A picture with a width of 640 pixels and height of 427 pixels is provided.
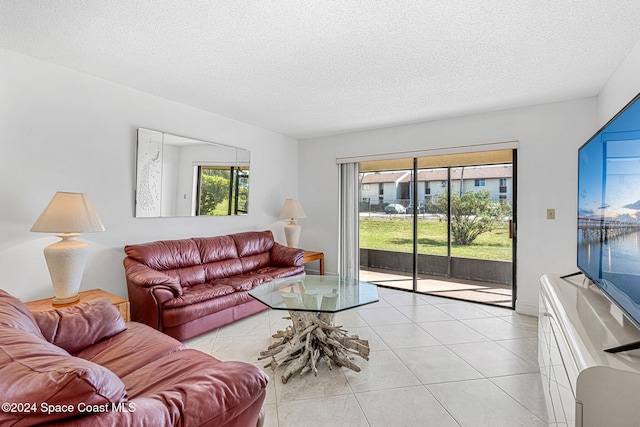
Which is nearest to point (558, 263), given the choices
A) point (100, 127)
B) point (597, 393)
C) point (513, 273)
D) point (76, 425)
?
point (513, 273)

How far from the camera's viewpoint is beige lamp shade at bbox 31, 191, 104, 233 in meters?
2.23

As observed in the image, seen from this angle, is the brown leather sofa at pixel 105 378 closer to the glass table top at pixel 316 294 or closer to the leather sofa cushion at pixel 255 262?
the glass table top at pixel 316 294

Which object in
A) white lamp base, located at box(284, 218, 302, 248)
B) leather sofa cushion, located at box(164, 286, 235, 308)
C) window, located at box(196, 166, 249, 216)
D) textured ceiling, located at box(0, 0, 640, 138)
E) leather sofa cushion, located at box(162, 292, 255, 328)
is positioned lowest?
leather sofa cushion, located at box(162, 292, 255, 328)

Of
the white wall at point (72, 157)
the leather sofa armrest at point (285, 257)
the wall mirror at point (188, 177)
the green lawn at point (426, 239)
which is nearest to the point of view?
the white wall at point (72, 157)

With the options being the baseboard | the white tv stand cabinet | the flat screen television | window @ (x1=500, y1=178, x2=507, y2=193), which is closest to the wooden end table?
the white tv stand cabinet

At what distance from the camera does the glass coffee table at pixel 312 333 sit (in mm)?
2238

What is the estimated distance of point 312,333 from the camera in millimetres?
2402

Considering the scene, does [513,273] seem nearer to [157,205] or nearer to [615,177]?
[615,177]

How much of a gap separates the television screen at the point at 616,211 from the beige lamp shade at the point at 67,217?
3.27 m

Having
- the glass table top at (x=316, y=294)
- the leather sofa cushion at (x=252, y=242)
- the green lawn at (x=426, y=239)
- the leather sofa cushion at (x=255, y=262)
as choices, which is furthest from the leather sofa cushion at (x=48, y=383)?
the green lawn at (x=426, y=239)

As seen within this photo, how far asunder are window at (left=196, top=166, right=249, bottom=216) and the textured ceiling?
3.14 feet

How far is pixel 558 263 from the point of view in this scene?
3.34 m

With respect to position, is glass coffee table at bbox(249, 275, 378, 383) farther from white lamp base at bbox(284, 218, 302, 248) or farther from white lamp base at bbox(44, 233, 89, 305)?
white lamp base at bbox(284, 218, 302, 248)

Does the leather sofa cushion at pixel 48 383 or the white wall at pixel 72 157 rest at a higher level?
the white wall at pixel 72 157
